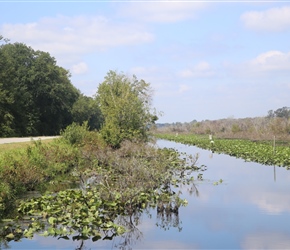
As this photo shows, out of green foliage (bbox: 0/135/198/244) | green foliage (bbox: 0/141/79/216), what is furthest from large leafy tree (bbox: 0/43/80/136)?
green foliage (bbox: 0/135/198/244)

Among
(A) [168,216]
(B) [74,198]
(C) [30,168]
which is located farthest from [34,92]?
(A) [168,216]

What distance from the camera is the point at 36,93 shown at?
58250 millimetres

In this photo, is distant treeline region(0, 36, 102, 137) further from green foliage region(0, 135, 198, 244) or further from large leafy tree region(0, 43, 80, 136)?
green foliage region(0, 135, 198, 244)

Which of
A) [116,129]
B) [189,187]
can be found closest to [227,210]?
[189,187]

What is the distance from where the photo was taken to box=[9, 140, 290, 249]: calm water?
34.6ft

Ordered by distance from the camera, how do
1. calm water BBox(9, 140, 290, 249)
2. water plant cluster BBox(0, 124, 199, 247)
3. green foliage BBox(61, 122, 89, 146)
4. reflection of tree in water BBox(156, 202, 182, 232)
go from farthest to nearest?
green foliage BBox(61, 122, 89, 146)
reflection of tree in water BBox(156, 202, 182, 232)
water plant cluster BBox(0, 124, 199, 247)
calm water BBox(9, 140, 290, 249)

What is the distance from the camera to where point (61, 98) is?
2395 inches

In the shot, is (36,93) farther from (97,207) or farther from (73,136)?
(97,207)

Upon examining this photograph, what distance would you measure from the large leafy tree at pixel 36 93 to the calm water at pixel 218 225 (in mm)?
36857

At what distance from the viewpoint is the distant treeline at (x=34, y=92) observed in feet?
168

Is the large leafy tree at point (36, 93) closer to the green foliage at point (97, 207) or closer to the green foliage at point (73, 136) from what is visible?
the green foliage at point (73, 136)

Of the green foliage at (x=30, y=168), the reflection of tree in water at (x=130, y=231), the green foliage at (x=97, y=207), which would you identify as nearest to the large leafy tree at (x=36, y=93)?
the green foliage at (x=30, y=168)

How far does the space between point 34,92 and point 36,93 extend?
28cm

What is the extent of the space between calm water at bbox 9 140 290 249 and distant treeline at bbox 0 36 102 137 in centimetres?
3496
